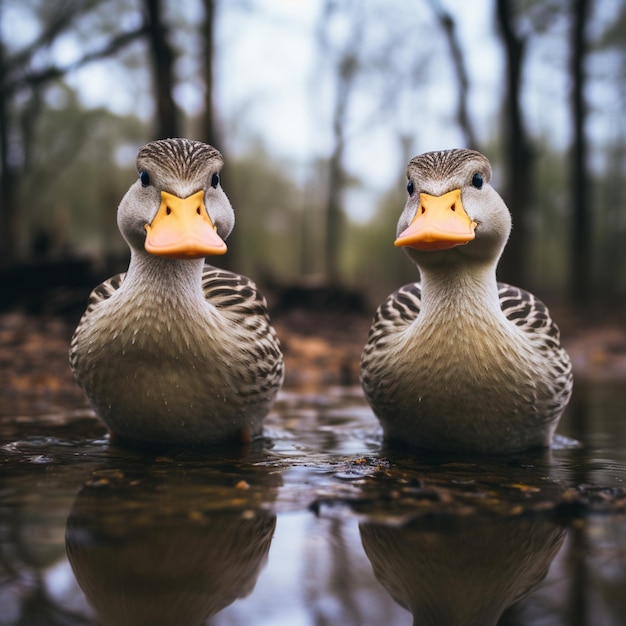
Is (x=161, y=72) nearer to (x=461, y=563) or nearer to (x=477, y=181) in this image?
(x=477, y=181)

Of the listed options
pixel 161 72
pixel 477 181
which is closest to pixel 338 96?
pixel 161 72

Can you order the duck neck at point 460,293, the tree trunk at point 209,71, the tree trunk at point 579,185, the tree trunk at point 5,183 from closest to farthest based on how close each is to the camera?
the duck neck at point 460,293 → the tree trunk at point 209,71 → the tree trunk at point 5,183 → the tree trunk at point 579,185

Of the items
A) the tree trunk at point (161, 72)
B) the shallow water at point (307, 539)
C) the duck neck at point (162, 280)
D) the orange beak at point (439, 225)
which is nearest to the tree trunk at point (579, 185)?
the tree trunk at point (161, 72)

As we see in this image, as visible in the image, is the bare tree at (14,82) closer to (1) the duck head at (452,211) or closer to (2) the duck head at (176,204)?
(2) the duck head at (176,204)

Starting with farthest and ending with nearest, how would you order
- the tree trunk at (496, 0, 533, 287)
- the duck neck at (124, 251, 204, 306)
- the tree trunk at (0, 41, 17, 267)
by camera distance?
the tree trunk at (0, 41, 17, 267), the tree trunk at (496, 0, 533, 287), the duck neck at (124, 251, 204, 306)

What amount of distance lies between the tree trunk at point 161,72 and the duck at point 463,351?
6.89m

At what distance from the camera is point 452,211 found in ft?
12.1

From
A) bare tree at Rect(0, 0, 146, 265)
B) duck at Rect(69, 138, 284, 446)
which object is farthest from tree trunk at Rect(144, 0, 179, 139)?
duck at Rect(69, 138, 284, 446)

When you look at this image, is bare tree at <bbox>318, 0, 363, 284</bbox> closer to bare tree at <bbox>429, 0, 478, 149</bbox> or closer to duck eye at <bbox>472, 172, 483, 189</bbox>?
bare tree at <bbox>429, 0, 478, 149</bbox>

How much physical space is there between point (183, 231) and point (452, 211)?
134cm

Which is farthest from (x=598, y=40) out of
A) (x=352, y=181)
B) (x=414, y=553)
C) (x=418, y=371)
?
(x=414, y=553)

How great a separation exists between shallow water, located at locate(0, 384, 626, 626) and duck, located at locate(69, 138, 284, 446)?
0.83ft

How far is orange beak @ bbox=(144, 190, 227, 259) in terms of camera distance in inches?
128

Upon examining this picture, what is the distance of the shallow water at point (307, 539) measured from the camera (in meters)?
1.93
